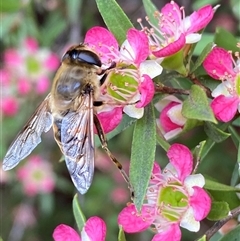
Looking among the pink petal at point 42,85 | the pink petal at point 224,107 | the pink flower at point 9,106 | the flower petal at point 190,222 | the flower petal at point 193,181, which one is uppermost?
the pink petal at point 224,107

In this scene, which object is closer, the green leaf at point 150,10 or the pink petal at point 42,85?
the green leaf at point 150,10

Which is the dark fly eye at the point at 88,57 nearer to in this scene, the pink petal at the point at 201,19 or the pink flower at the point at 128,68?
the pink flower at the point at 128,68

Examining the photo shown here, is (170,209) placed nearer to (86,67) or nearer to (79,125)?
(79,125)

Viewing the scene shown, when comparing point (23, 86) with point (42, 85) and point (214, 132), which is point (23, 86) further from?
point (214, 132)

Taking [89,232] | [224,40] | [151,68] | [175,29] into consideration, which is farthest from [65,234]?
[224,40]

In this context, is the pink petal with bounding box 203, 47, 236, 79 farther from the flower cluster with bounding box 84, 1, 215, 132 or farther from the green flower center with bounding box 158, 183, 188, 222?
the green flower center with bounding box 158, 183, 188, 222

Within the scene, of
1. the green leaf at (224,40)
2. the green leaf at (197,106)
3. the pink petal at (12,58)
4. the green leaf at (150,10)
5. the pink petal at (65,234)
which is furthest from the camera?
the pink petal at (12,58)

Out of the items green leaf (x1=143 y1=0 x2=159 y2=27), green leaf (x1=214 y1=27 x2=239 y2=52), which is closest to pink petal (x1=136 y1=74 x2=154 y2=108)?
green leaf (x1=143 y1=0 x2=159 y2=27)

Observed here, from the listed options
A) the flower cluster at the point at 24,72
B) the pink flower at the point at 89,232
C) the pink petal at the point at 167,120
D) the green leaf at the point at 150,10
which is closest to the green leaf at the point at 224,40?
the green leaf at the point at 150,10
